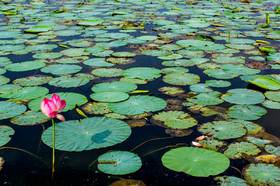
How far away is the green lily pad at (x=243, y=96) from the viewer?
2.92 m

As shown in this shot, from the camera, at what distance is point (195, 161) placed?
2004 millimetres

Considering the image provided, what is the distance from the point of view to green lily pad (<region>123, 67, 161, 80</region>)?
3576mm

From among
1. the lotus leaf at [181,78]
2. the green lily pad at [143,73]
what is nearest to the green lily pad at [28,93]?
the green lily pad at [143,73]

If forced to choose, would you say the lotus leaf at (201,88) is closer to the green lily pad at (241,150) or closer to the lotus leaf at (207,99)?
the lotus leaf at (207,99)

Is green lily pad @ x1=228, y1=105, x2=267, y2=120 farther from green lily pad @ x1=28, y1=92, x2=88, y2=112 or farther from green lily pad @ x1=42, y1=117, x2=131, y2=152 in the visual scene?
green lily pad @ x1=28, y1=92, x2=88, y2=112

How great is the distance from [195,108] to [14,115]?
1.68m

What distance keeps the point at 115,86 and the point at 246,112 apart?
4.58ft

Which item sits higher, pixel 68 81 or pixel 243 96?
pixel 68 81

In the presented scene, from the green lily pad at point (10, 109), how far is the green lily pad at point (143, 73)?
132 centimetres

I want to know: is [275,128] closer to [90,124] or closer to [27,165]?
[90,124]

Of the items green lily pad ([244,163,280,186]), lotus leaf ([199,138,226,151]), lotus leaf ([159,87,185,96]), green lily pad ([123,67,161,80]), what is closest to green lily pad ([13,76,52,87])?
green lily pad ([123,67,161,80])

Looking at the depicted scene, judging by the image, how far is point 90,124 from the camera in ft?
7.97

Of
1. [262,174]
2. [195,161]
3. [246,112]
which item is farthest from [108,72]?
[262,174]

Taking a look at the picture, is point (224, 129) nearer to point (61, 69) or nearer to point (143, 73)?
point (143, 73)
